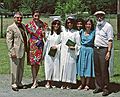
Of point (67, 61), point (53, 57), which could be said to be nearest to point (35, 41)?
point (53, 57)

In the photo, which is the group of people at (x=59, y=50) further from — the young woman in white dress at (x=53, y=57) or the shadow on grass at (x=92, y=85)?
the shadow on grass at (x=92, y=85)

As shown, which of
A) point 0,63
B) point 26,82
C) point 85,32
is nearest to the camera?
point 85,32

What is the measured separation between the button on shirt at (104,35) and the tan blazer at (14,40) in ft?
6.65

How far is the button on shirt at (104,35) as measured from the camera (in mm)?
9359

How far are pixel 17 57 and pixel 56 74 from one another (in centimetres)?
117

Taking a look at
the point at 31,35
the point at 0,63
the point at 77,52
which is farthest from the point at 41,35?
the point at 0,63

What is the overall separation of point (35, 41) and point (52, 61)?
0.74 metres

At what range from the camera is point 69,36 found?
396 inches

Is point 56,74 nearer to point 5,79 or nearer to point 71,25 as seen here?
point 71,25

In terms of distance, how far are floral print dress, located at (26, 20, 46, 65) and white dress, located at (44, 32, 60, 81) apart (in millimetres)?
180

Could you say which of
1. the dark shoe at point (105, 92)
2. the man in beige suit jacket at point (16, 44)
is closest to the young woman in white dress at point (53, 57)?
the man in beige suit jacket at point (16, 44)

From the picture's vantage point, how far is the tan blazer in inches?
391

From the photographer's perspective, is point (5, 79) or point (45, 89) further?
point (5, 79)

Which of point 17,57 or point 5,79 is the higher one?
point 17,57
